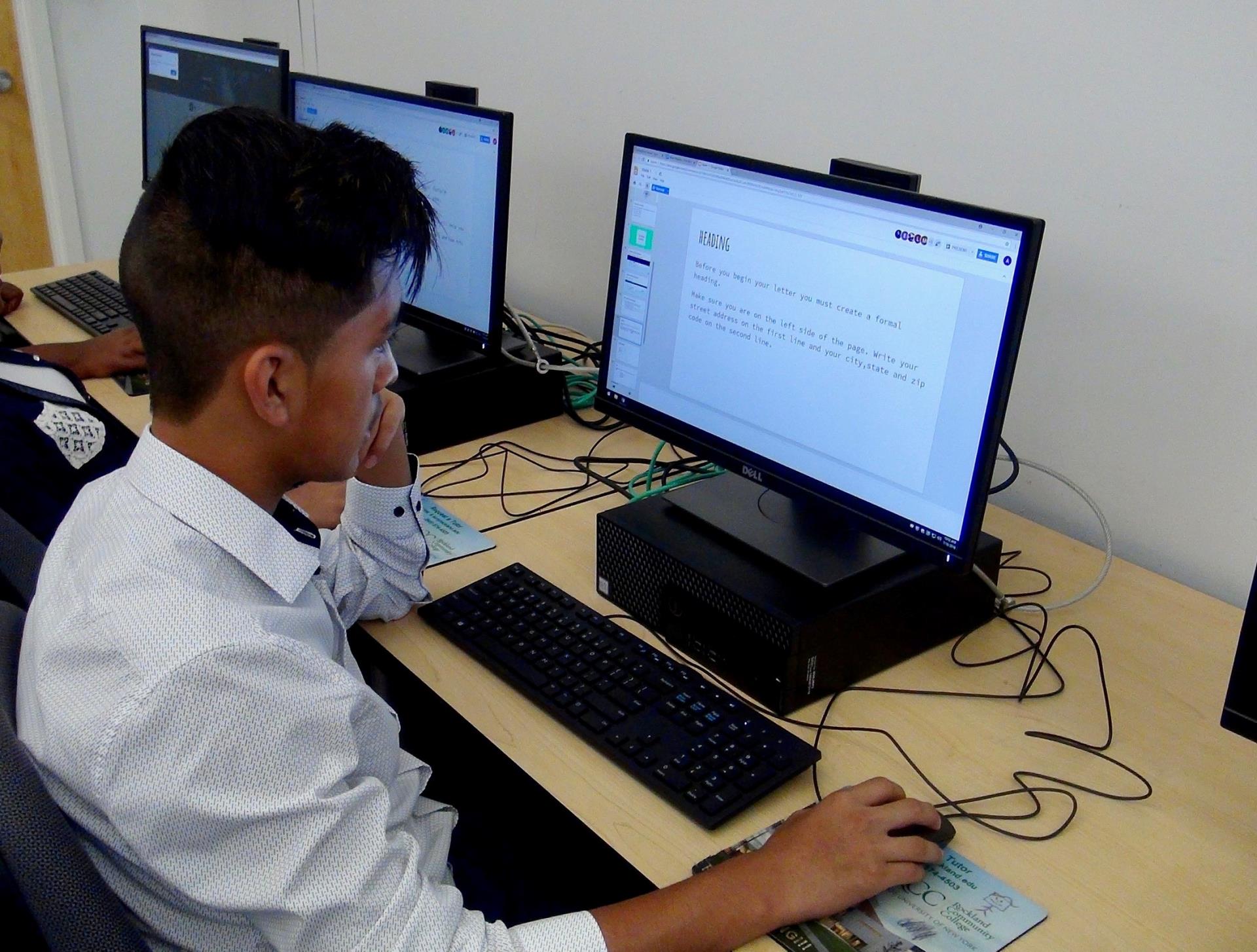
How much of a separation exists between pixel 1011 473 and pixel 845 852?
74cm

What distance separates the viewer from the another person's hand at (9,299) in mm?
2174

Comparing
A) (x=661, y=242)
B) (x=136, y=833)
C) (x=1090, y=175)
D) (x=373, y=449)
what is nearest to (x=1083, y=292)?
(x=1090, y=175)

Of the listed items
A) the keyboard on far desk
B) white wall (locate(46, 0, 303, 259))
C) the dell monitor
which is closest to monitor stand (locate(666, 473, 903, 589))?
the dell monitor

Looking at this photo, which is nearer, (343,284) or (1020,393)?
(343,284)

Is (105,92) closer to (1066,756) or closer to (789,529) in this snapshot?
(789,529)

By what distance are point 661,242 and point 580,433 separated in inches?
19.7

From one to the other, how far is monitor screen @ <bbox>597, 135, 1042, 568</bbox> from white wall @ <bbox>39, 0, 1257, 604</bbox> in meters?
0.39

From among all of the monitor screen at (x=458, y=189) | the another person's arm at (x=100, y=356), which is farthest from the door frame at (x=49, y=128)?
the monitor screen at (x=458, y=189)

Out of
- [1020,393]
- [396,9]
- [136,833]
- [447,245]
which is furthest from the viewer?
[396,9]

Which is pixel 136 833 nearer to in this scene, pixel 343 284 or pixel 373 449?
pixel 343 284

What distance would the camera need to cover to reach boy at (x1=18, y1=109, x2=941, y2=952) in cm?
72

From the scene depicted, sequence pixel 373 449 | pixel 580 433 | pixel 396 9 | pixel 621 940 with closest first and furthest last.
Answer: pixel 621 940, pixel 373 449, pixel 580 433, pixel 396 9

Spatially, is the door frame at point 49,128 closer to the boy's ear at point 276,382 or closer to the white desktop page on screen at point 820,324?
the white desktop page on screen at point 820,324

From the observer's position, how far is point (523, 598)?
121 cm
